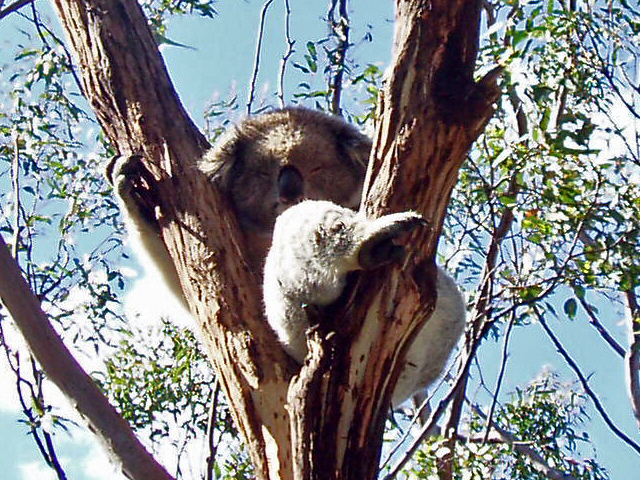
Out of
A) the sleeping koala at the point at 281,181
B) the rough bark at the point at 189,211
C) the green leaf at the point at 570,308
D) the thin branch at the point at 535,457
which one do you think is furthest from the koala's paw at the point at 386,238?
the thin branch at the point at 535,457

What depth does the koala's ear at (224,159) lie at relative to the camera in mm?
3522

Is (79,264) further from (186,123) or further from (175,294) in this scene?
(186,123)

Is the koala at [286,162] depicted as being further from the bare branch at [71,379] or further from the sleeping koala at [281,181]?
the bare branch at [71,379]

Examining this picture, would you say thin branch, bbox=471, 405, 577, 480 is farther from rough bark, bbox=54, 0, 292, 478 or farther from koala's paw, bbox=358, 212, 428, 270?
koala's paw, bbox=358, 212, 428, 270

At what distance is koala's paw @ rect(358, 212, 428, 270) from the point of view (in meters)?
2.27

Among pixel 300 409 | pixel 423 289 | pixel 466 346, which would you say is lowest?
pixel 300 409

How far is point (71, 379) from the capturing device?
2652 millimetres

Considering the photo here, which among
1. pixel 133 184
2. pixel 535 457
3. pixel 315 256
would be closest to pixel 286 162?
pixel 133 184

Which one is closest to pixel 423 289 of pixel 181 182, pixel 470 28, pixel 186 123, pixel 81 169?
pixel 470 28

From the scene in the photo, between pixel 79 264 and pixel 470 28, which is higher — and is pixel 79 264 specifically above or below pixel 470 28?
above

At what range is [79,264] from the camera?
5.04 m

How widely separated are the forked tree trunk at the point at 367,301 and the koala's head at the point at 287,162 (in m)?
0.79

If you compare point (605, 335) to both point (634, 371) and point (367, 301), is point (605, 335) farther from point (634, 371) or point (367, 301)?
point (367, 301)

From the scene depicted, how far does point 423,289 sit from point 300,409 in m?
0.48
